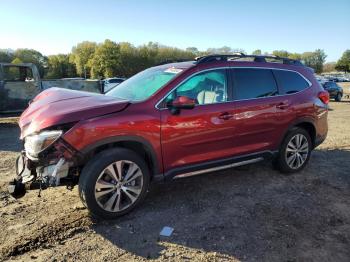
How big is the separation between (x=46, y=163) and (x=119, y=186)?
87cm

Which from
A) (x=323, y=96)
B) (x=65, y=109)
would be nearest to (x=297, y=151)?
(x=323, y=96)

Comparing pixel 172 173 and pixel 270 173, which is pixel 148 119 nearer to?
pixel 172 173

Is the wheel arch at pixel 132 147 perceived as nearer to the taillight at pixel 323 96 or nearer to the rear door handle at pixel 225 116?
the rear door handle at pixel 225 116

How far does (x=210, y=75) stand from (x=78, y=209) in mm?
2518


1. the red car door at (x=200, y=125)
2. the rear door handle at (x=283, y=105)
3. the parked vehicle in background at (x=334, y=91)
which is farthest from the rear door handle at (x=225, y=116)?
→ the parked vehicle in background at (x=334, y=91)

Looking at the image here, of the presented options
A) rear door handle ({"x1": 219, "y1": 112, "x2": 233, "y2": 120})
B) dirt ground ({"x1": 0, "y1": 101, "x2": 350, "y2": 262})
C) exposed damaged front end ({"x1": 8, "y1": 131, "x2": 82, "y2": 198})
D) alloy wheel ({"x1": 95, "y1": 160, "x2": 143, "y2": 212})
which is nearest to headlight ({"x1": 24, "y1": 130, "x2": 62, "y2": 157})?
exposed damaged front end ({"x1": 8, "y1": 131, "x2": 82, "y2": 198})

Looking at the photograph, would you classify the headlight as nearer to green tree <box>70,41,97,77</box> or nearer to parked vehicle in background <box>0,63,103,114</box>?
parked vehicle in background <box>0,63,103,114</box>

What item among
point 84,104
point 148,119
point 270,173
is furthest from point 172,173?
point 270,173

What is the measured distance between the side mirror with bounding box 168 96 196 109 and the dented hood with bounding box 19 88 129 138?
58cm

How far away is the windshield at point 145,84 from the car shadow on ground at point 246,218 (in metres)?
1.44

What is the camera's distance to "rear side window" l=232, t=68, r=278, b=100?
4.87 m

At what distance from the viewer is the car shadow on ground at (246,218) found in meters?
3.45

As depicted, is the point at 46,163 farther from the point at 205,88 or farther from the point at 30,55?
the point at 30,55

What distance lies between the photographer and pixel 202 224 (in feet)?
12.9
